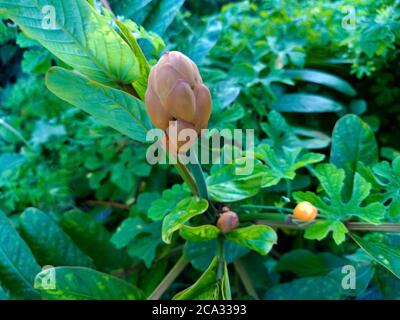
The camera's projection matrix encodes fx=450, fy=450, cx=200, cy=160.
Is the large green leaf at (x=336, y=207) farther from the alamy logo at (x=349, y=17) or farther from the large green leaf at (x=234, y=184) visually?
the alamy logo at (x=349, y=17)

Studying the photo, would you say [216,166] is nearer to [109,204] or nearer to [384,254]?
[384,254]

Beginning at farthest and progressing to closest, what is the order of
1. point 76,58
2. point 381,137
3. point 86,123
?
point 381,137, point 86,123, point 76,58

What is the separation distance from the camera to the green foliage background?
496 mm

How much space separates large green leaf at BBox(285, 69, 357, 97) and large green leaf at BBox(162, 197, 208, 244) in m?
0.42

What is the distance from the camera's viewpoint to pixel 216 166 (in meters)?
0.58

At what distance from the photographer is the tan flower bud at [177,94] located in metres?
0.40

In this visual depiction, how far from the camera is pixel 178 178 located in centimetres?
80

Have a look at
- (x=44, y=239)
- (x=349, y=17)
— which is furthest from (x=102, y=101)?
(x=349, y=17)

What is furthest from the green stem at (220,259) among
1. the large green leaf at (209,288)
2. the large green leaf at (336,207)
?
the large green leaf at (336,207)

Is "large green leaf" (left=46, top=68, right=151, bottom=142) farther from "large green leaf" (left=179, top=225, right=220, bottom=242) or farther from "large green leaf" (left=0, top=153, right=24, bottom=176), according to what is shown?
"large green leaf" (left=0, top=153, right=24, bottom=176)

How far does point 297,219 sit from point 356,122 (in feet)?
0.64

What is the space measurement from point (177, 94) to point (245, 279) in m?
0.38
